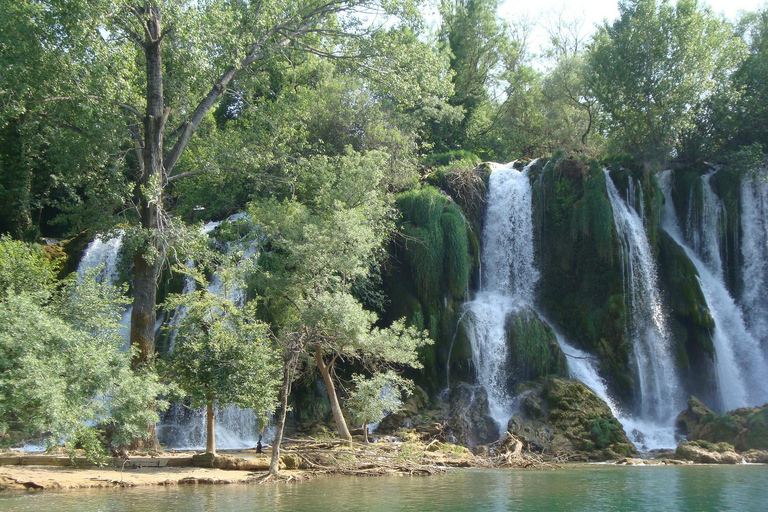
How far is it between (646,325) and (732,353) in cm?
332

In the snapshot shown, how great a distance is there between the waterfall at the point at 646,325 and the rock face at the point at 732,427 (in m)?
1.42

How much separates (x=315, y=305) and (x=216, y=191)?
12917 millimetres

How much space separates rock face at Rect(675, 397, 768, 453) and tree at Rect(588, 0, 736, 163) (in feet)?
38.7

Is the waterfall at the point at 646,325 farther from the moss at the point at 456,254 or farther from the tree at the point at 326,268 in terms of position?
the tree at the point at 326,268

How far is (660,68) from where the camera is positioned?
3023 centimetres

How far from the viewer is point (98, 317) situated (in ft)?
48.1

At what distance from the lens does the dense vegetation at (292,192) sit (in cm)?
1491

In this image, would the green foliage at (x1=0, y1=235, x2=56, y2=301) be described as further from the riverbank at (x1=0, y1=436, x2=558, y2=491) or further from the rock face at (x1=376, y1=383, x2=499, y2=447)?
the rock face at (x1=376, y1=383, x2=499, y2=447)

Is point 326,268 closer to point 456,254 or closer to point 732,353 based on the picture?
point 456,254

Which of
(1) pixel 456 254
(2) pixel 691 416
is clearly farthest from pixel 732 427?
(1) pixel 456 254

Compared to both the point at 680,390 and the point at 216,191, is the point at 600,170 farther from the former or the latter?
the point at 216,191

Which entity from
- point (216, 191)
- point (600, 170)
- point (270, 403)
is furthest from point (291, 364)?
point (600, 170)

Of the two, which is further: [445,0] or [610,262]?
[610,262]

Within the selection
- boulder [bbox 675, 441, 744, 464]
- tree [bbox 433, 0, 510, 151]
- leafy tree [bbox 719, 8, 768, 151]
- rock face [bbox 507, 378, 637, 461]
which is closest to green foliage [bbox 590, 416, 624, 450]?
rock face [bbox 507, 378, 637, 461]
